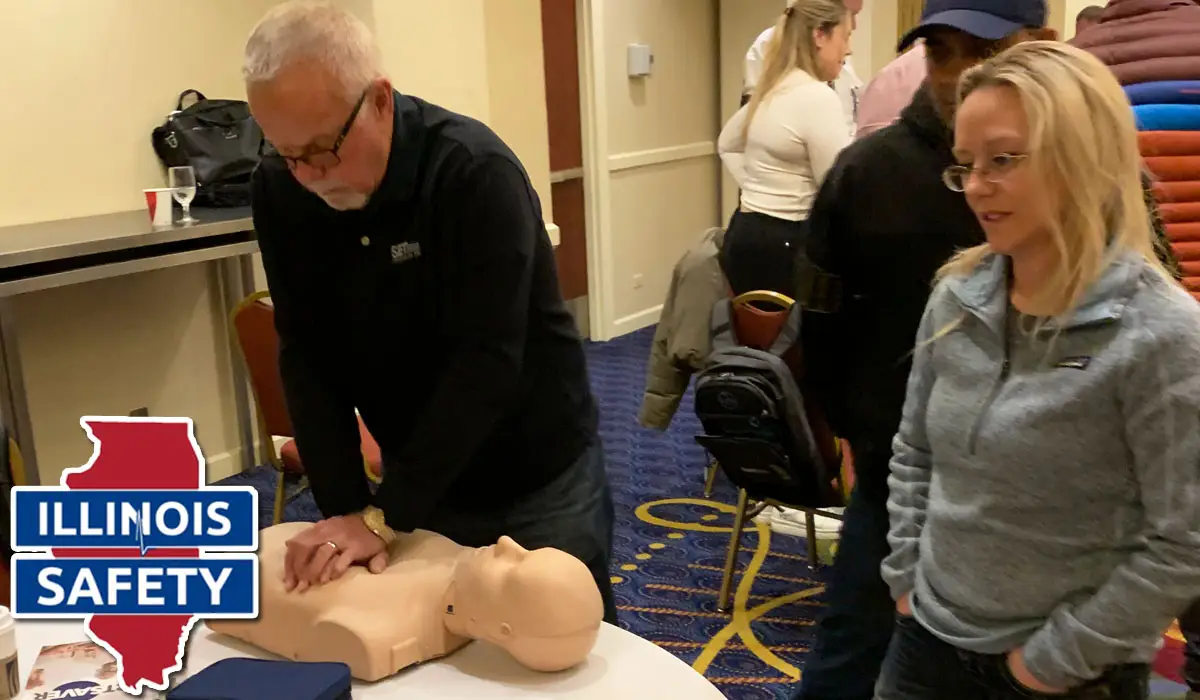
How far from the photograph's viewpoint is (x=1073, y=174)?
1.15 metres

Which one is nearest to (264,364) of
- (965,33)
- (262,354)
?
(262,354)

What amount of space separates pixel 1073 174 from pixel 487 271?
0.69 meters

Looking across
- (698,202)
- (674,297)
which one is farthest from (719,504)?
(698,202)

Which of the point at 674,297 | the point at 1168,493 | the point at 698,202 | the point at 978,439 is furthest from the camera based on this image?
the point at 698,202

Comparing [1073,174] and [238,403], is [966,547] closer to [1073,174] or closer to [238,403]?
[1073,174]

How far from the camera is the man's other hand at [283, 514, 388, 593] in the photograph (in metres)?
1.19

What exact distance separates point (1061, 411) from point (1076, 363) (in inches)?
2.1

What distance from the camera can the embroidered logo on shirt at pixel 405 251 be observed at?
141cm

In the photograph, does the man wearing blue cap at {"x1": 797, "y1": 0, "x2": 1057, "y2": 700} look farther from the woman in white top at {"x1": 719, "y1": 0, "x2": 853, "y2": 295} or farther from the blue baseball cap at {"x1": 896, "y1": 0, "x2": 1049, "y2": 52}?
the woman in white top at {"x1": 719, "y1": 0, "x2": 853, "y2": 295}

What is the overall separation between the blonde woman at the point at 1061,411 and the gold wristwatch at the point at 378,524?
0.66 m

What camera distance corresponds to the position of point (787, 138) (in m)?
3.38

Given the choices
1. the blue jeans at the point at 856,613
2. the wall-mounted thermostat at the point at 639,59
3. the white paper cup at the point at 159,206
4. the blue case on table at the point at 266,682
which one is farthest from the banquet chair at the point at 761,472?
the wall-mounted thermostat at the point at 639,59

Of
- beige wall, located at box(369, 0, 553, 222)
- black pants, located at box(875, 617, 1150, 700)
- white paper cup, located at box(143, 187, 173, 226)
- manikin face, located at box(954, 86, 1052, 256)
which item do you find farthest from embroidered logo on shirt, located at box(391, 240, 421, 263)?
beige wall, located at box(369, 0, 553, 222)

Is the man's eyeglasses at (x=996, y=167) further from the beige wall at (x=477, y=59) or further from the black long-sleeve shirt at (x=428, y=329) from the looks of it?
the beige wall at (x=477, y=59)
